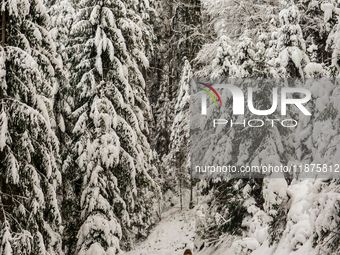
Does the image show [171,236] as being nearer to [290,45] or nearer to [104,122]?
[104,122]

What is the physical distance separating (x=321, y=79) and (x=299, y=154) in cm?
407

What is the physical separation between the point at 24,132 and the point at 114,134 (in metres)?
4.30

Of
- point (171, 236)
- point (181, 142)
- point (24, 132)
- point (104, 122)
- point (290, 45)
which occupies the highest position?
point (290, 45)

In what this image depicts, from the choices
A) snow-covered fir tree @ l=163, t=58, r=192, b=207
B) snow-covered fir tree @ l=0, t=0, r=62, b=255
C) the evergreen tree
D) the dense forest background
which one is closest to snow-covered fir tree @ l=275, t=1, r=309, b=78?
the dense forest background

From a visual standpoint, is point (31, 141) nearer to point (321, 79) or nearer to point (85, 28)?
point (85, 28)

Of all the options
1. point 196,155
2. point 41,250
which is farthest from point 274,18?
point 41,250

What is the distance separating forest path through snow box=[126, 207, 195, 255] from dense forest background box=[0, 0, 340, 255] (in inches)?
106

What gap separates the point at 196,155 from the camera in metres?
18.8

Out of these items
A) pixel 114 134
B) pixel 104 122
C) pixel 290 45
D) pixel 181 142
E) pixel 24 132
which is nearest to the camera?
pixel 24 132

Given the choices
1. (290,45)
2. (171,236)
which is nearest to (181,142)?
(171,236)

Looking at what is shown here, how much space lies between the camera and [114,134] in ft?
45.3

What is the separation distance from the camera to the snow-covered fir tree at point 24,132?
9.35 metres

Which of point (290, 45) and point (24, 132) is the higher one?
point (290, 45)

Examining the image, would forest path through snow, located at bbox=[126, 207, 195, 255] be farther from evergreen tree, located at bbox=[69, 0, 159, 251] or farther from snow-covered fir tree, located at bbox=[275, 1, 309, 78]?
snow-covered fir tree, located at bbox=[275, 1, 309, 78]
